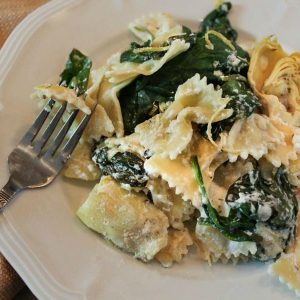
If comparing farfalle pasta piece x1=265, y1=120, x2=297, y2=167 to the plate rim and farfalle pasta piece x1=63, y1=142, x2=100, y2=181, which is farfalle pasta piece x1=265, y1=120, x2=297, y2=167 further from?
the plate rim

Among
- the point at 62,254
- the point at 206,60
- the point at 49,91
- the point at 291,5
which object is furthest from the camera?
the point at 291,5

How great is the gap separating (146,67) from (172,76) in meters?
0.16

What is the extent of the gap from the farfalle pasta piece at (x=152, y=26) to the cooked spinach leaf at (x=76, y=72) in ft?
1.49

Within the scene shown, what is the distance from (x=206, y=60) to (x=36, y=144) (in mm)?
1108

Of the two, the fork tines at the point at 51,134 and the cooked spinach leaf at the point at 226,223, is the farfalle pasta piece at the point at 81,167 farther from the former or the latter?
the cooked spinach leaf at the point at 226,223

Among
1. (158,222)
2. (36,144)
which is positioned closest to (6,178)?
(36,144)

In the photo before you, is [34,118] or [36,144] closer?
[36,144]

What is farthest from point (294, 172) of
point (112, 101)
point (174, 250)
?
point (112, 101)

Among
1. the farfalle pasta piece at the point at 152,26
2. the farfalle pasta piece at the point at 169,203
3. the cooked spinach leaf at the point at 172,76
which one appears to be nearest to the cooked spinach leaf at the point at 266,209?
the farfalle pasta piece at the point at 169,203

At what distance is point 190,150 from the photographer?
266 cm

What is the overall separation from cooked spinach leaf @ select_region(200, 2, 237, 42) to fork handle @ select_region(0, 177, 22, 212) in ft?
5.70

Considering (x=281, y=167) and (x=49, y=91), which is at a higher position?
(x=49, y=91)

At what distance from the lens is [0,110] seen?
2.74 m

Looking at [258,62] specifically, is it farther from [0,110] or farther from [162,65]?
[0,110]
